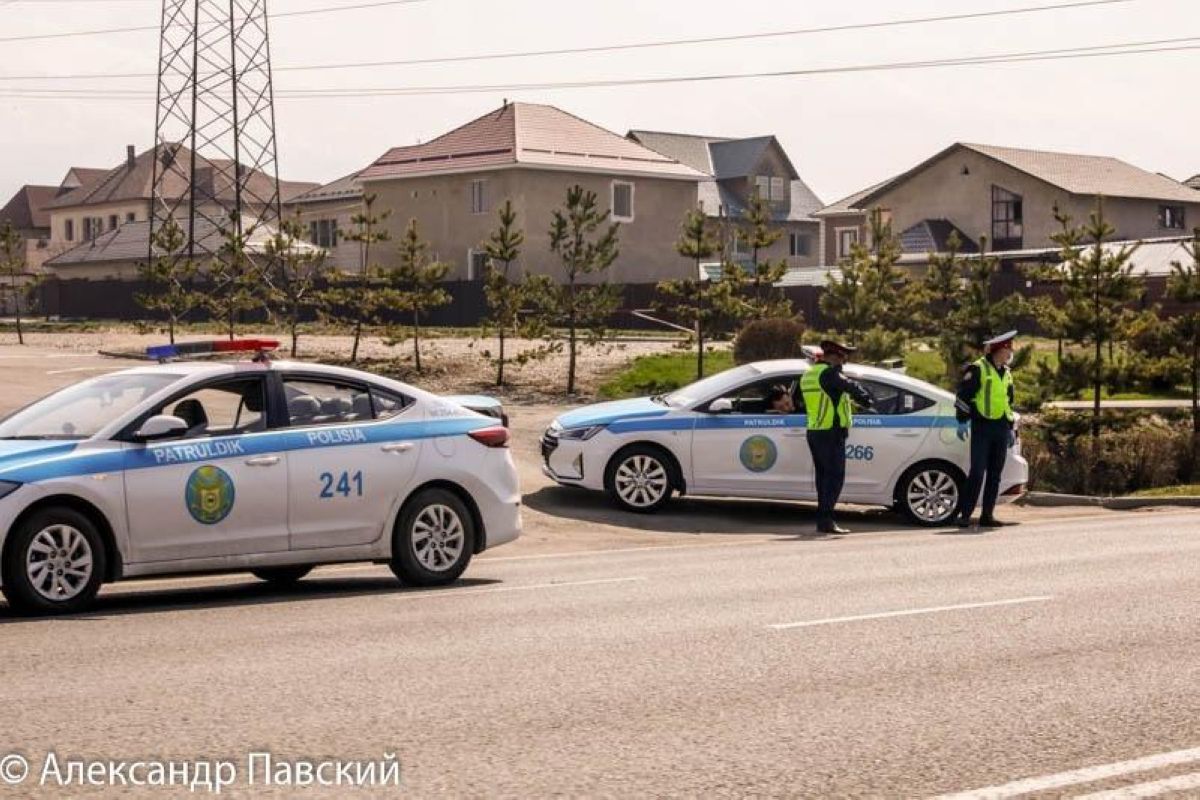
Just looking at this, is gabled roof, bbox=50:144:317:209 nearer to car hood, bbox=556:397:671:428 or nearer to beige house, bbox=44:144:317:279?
beige house, bbox=44:144:317:279

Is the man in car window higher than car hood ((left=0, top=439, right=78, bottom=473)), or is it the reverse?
car hood ((left=0, top=439, right=78, bottom=473))

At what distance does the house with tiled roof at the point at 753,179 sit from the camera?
310 feet

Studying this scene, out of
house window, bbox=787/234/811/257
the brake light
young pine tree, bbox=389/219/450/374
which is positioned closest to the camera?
the brake light

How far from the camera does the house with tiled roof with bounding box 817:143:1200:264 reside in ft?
242

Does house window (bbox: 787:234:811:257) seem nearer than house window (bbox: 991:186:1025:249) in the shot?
No

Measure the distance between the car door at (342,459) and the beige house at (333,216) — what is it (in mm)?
66599

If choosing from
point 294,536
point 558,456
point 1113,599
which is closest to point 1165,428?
point 558,456

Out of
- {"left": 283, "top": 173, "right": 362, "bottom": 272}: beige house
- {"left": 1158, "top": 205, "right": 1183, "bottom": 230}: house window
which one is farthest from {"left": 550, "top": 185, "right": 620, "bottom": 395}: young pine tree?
{"left": 1158, "top": 205, "right": 1183, "bottom": 230}: house window

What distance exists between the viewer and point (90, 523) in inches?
438

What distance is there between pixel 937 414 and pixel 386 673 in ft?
38.0

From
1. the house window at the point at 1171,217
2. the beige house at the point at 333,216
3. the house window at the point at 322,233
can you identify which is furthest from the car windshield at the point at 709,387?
the house window at the point at 322,233

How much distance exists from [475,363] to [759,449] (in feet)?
50.3

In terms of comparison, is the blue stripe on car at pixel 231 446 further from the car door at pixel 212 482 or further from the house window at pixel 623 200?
the house window at pixel 623 200

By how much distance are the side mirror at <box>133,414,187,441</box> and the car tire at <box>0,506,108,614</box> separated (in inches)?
26.1
